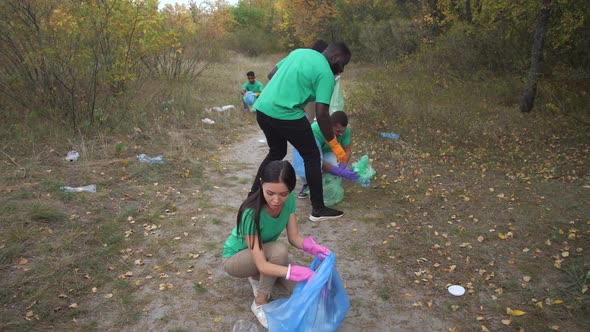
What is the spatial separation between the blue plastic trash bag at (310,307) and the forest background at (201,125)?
0.75 metres

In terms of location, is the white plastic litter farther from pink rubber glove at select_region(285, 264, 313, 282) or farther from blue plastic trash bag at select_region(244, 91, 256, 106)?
pink rubber glove at select_region(285, 264, 313, 282)

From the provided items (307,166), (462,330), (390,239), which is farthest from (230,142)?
(462,330)

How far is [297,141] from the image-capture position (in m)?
3.22

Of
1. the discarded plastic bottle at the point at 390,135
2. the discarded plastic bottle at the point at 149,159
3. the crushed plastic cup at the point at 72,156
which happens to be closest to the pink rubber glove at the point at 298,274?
the discarded plastic bottle at the point at 149,159

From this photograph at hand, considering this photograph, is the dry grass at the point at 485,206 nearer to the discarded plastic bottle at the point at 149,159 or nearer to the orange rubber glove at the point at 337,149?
the orange rubber glove at the point at 337,149

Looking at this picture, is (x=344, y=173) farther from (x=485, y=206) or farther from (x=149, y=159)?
(x=149, y=159)

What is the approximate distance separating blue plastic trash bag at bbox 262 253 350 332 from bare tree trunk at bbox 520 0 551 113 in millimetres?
6148

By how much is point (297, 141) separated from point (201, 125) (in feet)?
13.3

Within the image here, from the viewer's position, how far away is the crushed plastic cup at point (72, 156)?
488cm

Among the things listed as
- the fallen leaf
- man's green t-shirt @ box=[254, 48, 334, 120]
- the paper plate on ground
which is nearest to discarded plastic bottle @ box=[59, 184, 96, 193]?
man's green t-shirt @ box=[254, 48, 334, 120]

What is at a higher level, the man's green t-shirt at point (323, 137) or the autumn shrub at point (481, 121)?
the man's green t-shirt at point (323, 137)

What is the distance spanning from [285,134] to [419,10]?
13343 mm

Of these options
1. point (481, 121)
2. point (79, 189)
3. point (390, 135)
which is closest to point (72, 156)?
point (79, 189)

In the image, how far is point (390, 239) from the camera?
10.9ft
